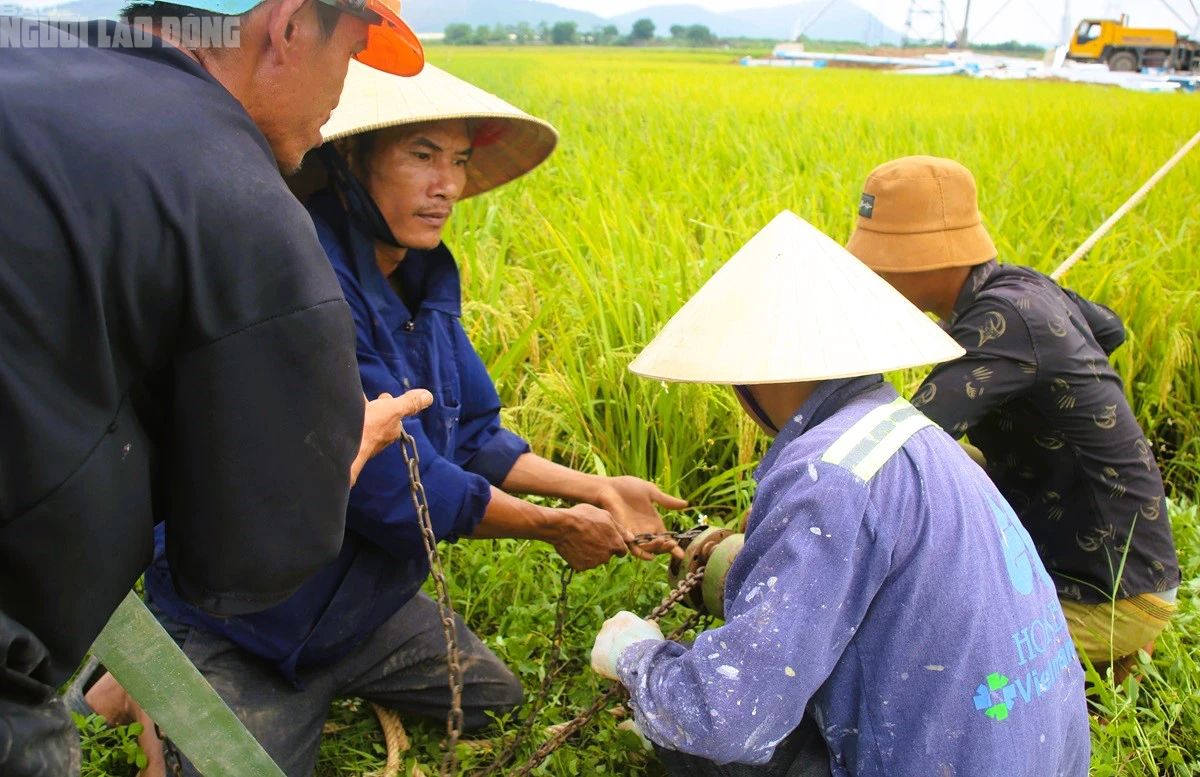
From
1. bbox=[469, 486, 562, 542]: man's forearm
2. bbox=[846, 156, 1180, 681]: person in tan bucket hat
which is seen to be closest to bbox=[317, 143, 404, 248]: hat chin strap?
bbox=[469, 486, 562, 542]: man's forearm

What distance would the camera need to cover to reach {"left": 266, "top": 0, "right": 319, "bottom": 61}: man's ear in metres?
1.19

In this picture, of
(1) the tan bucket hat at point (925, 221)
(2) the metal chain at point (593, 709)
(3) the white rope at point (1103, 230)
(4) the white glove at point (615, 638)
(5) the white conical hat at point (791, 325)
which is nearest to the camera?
(5) the white conical hat at point (791, 325)

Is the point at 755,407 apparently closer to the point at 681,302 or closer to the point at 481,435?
the point at 481,435

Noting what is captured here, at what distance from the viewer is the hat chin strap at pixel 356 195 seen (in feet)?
7.00

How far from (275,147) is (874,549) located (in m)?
0.94

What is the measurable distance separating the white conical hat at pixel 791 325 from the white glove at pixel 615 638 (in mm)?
505

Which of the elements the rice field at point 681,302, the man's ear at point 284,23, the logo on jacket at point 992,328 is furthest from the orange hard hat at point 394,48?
the rice field at point 681,302

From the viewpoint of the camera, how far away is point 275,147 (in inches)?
52.2

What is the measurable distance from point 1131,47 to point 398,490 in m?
35.0

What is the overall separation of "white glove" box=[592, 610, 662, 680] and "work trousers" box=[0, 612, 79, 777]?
0.90 m

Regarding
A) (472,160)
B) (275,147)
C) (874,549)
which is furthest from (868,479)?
(472,160)

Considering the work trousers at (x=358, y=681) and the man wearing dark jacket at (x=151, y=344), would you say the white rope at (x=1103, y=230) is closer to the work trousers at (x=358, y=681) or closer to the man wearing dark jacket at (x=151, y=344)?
the work trousers at (x=358, y=681)

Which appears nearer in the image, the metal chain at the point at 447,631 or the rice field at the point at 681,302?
the metal chain at the point at 447,631

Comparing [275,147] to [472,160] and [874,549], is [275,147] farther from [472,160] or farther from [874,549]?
[472,160]
